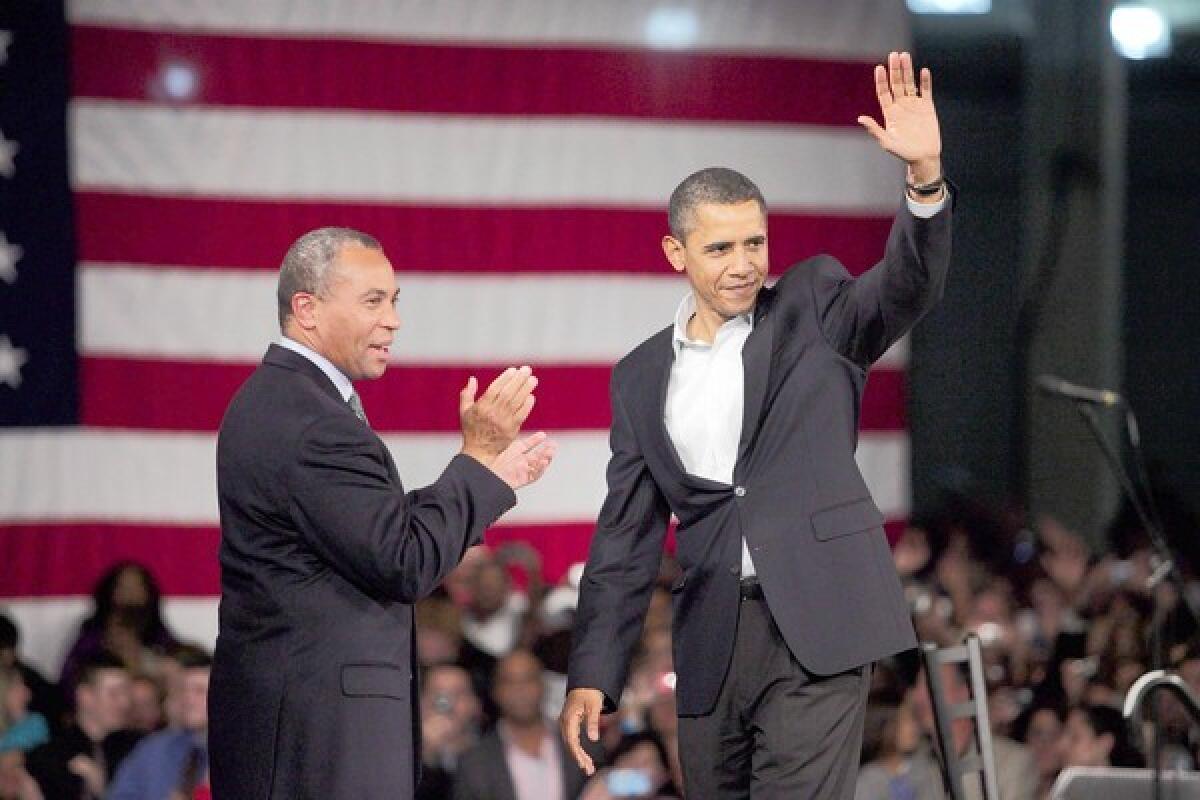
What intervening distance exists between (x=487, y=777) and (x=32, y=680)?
171 centimetres

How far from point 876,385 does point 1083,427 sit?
6.27ft

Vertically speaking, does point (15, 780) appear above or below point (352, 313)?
below

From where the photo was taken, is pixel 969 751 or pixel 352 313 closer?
pixel 352 313

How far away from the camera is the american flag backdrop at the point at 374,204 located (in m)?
6.54

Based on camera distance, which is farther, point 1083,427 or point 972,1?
point 972,1

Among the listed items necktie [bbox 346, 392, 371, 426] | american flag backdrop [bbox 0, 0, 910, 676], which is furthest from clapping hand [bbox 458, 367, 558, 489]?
american flag backdrop [bbox 0, 0, 910, 676]

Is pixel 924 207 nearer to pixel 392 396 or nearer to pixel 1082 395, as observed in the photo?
pixel 1082 395

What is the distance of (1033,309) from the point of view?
8.68m

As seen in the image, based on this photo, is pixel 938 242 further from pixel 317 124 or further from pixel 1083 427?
pixel 1083 427

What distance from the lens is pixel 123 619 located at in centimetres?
638

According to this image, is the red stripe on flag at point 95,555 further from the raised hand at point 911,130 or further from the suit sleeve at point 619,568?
the raised hand at point 911,130

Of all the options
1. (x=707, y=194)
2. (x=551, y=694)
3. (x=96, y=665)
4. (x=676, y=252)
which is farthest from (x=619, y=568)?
(x=96, y=665)

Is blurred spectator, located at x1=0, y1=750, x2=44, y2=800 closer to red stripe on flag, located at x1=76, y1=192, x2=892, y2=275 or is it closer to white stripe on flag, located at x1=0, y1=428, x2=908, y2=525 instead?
white stripe on flag, located at x1=0, y1=428, x2=908, y2=525

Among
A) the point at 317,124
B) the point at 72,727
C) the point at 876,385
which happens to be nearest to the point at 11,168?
the point at 317,124
